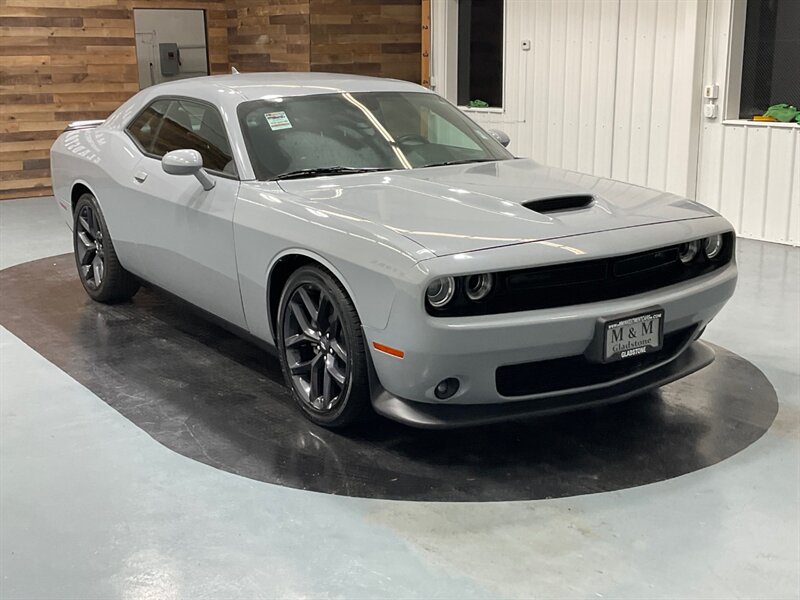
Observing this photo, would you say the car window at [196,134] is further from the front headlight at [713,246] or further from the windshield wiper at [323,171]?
the front headlight at [713,246]

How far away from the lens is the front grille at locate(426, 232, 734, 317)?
132 inches

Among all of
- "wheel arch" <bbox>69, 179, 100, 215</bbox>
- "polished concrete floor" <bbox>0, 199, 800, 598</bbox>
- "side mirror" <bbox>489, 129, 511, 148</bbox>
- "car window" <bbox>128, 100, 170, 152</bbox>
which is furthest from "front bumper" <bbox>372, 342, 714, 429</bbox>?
"wheel arch" <bbox>69, 179, 100, 215</bbox>

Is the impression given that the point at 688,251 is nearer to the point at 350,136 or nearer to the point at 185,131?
the point at 350,136

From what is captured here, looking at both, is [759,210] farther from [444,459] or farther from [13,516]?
[13,516]

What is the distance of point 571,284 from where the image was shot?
11.3ft

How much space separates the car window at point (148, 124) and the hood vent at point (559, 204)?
2.33m

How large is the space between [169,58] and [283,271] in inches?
349

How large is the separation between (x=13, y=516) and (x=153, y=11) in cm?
960

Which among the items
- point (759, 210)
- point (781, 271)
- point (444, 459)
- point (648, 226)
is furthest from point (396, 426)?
point (759, 210)

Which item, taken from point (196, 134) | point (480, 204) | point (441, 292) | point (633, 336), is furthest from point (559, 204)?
point (196, 134)

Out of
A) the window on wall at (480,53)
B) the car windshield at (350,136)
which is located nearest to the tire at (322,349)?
the car windshield at (350,136)

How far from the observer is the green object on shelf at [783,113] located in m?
7.66

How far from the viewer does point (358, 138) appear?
177 inches

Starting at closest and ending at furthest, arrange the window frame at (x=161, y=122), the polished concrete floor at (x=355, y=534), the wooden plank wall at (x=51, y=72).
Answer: the polished concrete floor at (x=355, y=534), the window frame at (x=161, y=122), the wooden plank wall at (x=51, y=72)
